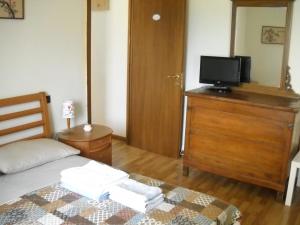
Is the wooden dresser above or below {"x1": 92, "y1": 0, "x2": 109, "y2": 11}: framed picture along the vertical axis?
below

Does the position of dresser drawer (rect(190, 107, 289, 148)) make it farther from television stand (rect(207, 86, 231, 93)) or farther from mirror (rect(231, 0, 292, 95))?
mirror (rect(231, 0, 292, 95))

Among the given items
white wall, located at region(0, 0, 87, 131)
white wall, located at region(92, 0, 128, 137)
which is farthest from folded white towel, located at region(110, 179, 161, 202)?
white wall, located at region(92, 0, 128, 137)

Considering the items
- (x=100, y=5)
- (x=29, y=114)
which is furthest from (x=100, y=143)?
(x=100, y=5)

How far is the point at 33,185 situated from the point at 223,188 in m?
1.93

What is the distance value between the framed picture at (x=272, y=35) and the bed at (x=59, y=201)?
1.93m

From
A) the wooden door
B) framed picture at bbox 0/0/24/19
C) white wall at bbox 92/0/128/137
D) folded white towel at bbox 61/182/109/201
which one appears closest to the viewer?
folded white towel at bbox 61/182/109/201

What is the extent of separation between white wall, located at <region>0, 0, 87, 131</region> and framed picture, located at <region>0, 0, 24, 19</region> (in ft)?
0.15

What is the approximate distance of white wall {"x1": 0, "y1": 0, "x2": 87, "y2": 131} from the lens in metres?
2.87

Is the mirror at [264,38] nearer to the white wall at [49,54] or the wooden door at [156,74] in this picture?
the wooden door at [156,74]

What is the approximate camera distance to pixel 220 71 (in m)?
3.73

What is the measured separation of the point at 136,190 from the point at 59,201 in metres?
0.45

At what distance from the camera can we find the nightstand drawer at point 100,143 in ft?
10.1

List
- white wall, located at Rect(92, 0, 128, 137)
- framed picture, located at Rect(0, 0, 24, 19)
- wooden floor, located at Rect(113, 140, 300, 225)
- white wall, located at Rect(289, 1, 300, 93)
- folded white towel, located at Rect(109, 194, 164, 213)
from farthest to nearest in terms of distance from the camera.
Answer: white wall, located at Rect(92, 0, 128, 137)
white wall, located at Rect(289, 1, 300, 93)
wooden floor, located at Rect(113, 140, 300, 225)
framed picture, located at Rect(0, 0, 24, 19)
folded white towel, located at Rect(109, 194, 164, 213)

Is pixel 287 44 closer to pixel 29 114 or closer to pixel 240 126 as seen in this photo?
pixel 240 126
